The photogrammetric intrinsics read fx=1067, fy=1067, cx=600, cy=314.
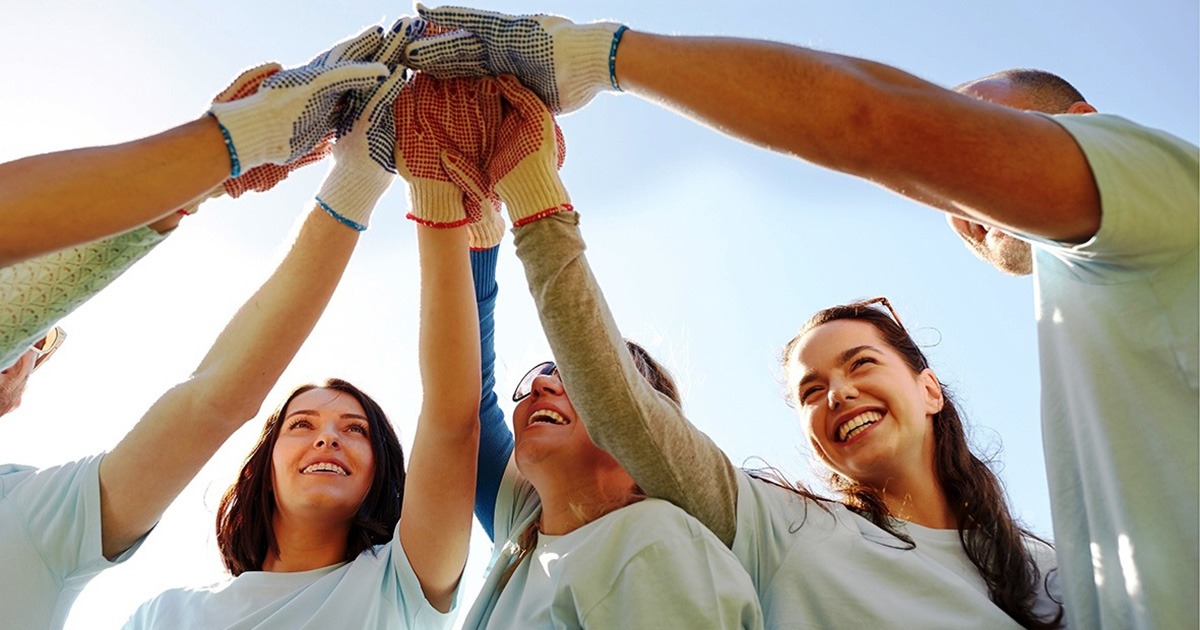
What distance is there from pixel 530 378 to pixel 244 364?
933mm

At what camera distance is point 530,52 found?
302cm

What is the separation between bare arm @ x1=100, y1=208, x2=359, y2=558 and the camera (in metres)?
3.33

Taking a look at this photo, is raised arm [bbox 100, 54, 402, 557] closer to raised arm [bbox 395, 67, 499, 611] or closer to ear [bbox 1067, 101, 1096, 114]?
raised arm [bbox 395, 67, 499, 611]

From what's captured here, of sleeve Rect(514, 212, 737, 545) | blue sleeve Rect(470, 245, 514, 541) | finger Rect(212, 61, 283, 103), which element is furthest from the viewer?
blue sleeve Rect(470, 245, 514, 541)

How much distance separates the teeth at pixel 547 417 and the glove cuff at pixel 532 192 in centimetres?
66

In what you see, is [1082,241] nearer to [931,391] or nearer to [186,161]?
[931,391]

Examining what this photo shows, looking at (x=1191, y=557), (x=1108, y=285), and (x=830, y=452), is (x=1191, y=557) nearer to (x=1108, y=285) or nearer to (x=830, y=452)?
(x=1108, y=285)

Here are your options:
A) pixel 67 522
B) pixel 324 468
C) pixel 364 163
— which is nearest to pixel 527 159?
pixel 364 163

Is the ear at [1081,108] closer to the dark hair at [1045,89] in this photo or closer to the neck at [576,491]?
the dark hair at [1045,89]

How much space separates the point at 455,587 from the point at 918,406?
1.65 meters

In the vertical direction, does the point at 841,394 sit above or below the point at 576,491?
above

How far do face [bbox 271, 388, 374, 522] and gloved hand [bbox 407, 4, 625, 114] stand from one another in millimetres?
1385


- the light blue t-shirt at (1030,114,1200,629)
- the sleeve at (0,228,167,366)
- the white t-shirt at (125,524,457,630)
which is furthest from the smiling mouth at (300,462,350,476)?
the light blue t-shirt at (1030,114,1200,629)

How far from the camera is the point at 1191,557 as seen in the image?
2.15m
